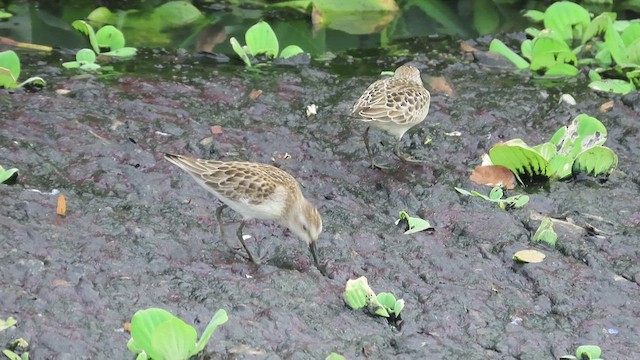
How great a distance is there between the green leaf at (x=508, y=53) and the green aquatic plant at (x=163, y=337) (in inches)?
280

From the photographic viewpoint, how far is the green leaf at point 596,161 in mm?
9023

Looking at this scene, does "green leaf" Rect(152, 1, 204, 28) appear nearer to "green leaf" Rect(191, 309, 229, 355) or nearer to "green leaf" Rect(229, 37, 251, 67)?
"green leaf" Rect(229, 37, 251, 67)

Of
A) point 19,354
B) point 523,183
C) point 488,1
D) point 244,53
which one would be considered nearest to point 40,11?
point 244,53

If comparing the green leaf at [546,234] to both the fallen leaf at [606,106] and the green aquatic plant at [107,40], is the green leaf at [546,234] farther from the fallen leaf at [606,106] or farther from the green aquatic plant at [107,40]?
the green aquatic plant at [107,40]

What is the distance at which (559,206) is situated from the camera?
8.82m

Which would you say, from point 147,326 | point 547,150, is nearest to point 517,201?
point 547,150

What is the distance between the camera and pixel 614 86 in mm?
11258

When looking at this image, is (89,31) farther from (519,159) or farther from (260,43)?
(519,159)

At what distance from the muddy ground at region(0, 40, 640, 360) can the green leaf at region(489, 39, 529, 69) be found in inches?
21.6

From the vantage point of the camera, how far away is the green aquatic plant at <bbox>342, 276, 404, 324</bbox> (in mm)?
6793

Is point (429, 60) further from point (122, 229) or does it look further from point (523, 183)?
point (122, 229)

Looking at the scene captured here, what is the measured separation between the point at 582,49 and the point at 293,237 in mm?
6193

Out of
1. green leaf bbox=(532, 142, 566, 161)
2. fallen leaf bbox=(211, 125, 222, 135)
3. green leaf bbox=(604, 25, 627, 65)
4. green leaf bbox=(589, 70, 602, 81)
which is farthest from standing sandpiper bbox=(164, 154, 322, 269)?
green leaf bbox=(604, 25, 627, 65)

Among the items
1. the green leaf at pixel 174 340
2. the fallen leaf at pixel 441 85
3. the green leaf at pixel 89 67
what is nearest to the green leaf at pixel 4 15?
the green leaf at pixel 89 67
